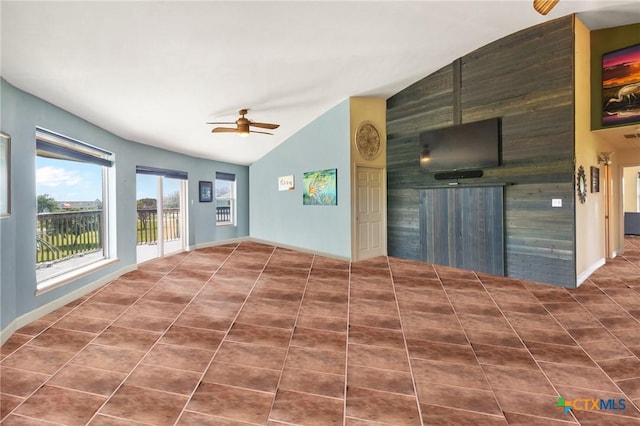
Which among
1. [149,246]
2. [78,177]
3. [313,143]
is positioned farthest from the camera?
[149,246]

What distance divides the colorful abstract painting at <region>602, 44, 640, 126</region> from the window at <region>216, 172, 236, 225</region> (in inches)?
303

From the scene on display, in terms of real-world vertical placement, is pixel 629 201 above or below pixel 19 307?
above

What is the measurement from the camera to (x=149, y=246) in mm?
6797

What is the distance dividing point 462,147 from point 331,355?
398 cm

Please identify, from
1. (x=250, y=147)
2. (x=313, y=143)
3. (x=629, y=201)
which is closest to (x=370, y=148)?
(x=313, y=143)

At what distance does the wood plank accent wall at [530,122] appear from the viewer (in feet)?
12.8

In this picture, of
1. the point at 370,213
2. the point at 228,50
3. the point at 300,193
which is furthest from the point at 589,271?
the point at 228,50

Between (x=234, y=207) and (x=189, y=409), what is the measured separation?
7.04 metres

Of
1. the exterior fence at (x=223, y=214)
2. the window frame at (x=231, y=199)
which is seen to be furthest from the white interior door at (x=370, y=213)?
the exterior fence at (x=223, y=214)

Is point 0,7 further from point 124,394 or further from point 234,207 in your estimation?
point 234,207

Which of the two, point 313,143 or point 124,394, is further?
point 313,143

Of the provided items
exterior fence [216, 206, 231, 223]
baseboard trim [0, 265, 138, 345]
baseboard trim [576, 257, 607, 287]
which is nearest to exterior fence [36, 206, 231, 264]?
baseboard trim [0, 265, 138, 345]

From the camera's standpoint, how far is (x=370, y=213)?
569 centimetres

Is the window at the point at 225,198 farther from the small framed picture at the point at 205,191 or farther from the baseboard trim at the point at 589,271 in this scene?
the baseboard trim at the point at 589,271
